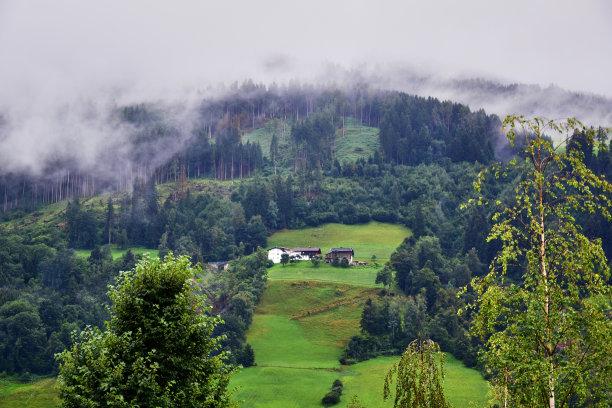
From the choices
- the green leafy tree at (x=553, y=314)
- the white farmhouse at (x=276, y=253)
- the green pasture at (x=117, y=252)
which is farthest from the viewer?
the green pasture at (x=117, y=252)

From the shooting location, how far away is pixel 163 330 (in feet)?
58.9

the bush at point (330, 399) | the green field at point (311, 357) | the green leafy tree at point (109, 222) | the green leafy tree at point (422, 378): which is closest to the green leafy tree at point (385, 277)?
the green field at point (311, 357)

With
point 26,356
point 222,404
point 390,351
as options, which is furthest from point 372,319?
point 222,404

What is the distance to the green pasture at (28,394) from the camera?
261ft

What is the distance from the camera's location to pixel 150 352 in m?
16.9

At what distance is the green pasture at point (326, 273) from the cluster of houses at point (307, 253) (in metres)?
2.90

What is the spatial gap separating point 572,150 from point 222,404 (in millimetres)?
13751

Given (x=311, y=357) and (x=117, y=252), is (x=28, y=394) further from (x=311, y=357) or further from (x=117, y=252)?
(x=117, y=252)

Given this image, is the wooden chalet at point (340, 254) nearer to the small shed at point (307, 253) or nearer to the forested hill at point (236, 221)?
the small shed at point (307, 253)

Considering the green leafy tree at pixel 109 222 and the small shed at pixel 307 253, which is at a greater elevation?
the green leafy tree at pixel 109 222

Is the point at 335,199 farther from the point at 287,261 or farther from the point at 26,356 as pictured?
the point at 26,356

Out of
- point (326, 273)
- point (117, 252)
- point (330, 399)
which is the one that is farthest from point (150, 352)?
point (117, 252)

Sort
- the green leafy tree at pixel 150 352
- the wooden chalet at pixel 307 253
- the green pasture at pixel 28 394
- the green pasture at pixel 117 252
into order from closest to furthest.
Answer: the green leafy tree at pixel 150 352 → the green pasture at pixel 28 394 → the wooden chalet at pixel 307 253 → the green pasture at pixel 117 252

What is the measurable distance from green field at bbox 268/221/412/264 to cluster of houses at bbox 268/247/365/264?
5990mm
